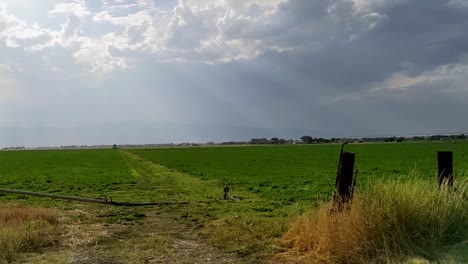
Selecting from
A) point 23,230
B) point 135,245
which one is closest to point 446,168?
point 135,245

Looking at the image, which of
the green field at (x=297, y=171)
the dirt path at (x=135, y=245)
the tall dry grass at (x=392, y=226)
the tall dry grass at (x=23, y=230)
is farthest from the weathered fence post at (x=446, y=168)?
the tall dry grass at (x=23, y=230)

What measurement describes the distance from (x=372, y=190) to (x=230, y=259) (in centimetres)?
305

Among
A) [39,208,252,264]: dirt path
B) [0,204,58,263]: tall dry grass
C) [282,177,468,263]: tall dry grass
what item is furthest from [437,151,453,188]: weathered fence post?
[0,204,58,263]: tall dry grass

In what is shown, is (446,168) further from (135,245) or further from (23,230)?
(23,230)

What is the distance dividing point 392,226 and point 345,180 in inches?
54.5

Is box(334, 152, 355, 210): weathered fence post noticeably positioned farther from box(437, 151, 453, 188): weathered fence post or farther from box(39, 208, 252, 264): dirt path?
box(39, 208, 252, 264): dirt path

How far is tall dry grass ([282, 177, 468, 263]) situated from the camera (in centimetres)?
745

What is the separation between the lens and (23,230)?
9.45 metres

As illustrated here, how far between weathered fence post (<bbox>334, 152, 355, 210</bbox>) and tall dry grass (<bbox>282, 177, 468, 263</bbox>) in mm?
350

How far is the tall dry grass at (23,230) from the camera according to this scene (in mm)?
8402

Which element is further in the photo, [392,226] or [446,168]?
[446,168]

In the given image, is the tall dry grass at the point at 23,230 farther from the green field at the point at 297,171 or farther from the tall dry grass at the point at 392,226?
the green field at the point at 297,171

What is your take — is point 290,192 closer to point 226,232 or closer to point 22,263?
point 226,232

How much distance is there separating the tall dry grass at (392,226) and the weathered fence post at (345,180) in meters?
0.35
